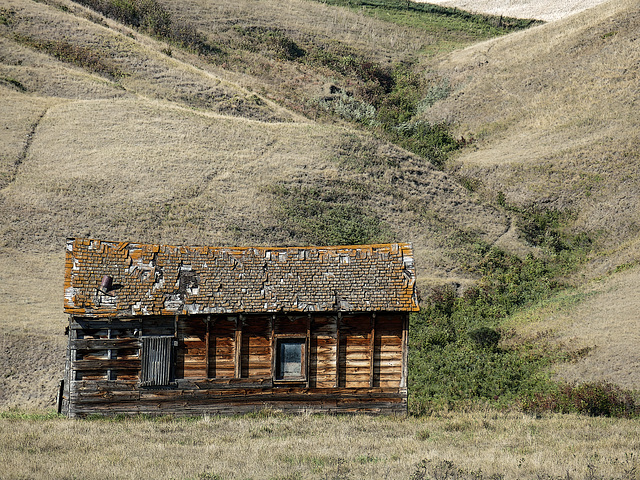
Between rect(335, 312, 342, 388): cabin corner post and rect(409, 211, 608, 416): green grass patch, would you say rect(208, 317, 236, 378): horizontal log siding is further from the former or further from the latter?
rect(409, 211, 608, 416): green grass patch

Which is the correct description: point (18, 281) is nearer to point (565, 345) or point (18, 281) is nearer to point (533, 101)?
point (565, 345)

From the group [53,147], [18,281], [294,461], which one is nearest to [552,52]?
→ [53,147]

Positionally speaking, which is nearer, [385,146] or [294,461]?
[294,461]

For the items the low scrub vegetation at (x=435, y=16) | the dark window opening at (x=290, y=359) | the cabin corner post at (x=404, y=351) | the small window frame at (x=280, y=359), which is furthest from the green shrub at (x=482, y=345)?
the low scrub vegetation at (x=435, y=16)

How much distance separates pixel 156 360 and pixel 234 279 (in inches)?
126

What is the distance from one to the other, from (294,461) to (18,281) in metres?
24.2

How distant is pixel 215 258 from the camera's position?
22391 mm

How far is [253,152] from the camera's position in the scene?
51.3 m

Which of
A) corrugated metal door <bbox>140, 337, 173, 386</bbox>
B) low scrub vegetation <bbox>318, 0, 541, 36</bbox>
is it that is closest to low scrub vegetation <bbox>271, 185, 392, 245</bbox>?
corrugated metal door <bbox>140, 337, 173, 386</bbox>

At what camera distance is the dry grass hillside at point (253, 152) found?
40.1 metres

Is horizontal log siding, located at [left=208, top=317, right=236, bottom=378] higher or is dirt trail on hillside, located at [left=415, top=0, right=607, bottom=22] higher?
dirt trail on hillside, located at [left=415, top=0, right=607, bottom=22]

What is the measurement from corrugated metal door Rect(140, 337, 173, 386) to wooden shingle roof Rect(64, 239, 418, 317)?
0.88 metres

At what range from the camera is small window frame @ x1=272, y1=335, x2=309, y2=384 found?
21.5 metres

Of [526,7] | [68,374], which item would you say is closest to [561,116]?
[526,7]
